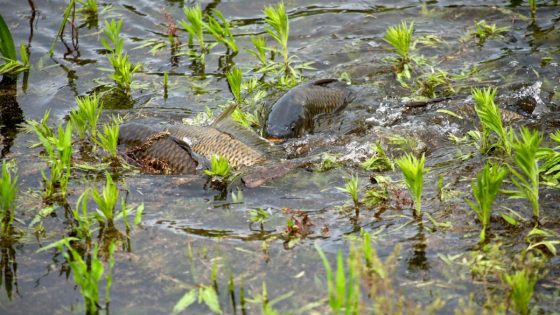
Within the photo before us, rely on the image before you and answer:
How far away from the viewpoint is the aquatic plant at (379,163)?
5781 mm

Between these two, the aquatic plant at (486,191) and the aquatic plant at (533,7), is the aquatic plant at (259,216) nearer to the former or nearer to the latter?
the aquatic plant at (486,191)

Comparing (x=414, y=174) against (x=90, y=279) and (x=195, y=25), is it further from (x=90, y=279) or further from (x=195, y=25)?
(x=195, y=25)

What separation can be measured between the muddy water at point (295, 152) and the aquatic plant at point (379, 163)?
3.4 inches

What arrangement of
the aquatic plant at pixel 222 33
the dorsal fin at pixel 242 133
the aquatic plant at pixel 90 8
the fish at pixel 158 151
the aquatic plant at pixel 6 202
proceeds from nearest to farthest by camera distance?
the aquatic plant at pixel 6 202 < the fish at pixel 158 151 < the dorsal fin at pixel 242 133 < the aquatic plant at pixel 222 33 < the aquatic plant at pixel 90 8

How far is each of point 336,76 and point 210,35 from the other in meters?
1.85

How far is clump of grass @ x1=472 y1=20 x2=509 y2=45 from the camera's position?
8.40m

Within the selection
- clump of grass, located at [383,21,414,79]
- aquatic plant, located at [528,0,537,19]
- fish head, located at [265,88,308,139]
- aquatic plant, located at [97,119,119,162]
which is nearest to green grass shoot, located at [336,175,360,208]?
fish head, located at [265,88,308,139]

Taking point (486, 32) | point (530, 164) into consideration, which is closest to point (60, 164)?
point (530, 164)

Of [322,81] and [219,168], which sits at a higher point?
[322,81]

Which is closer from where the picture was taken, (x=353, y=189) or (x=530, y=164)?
(x=530, y=164)

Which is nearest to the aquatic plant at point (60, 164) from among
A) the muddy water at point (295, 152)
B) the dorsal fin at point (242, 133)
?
the muddy water at point (295, 152)

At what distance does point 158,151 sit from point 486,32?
432 cm

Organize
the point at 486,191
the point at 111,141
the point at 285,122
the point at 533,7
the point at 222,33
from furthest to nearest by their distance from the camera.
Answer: the point at 533,7, the point at 222,33, the point at 285,122, the point at 111,141, the point at 486,191

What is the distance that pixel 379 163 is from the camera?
229 inches
